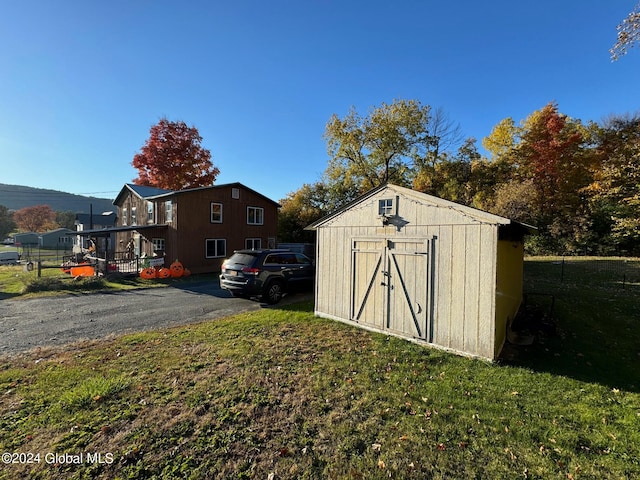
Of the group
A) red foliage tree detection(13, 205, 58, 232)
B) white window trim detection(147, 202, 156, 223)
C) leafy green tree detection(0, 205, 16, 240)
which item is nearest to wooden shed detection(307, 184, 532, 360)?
white window trim detection(147, 202, 156, 223)

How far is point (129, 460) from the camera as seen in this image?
2.94m

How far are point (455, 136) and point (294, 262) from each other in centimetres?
2410

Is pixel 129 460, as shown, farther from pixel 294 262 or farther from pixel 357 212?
pixel 294 262

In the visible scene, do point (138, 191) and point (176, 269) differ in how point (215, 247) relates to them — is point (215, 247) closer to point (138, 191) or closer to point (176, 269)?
point (176, 269)

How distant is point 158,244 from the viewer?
19359 mm

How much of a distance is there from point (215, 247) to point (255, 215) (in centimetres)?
398

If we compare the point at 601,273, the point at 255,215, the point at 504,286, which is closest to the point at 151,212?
the point at 255,215

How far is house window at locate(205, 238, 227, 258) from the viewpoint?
19.5 m

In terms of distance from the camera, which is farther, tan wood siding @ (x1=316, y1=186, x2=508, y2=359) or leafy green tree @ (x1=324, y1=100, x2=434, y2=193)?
leafy green tree @ (x1=324, y1=100, x2=434, y2=193)

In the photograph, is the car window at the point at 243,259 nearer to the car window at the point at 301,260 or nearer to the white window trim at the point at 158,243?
the car window at the point at 301,260

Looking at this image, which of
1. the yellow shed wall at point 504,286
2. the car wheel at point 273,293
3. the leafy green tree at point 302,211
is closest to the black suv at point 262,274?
the car wheel at point 273,293

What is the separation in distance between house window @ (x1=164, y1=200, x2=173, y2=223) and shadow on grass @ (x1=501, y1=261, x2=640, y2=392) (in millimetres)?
18388

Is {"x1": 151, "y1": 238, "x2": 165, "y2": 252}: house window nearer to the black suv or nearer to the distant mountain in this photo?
the black suv

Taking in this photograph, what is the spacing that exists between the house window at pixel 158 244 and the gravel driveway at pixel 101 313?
7.11m
